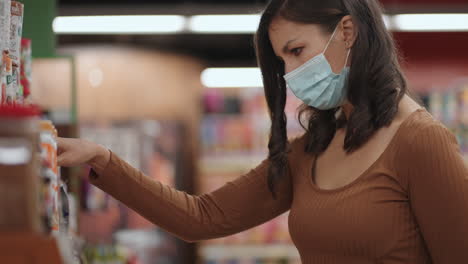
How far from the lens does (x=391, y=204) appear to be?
2.18 metres

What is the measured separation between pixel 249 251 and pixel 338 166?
456cm

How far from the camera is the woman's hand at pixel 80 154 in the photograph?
2166 millimetres

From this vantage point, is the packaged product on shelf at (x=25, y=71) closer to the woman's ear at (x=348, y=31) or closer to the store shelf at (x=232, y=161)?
the woman's ear at (x=348, y=31)

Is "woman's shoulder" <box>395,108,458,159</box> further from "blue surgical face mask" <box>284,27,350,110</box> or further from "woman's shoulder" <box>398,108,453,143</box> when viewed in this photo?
"blue surgical face mask" <box>284,27,350,110</box>

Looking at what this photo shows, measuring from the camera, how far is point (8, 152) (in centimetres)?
130

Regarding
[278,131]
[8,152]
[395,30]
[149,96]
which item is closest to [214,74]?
[149,96]

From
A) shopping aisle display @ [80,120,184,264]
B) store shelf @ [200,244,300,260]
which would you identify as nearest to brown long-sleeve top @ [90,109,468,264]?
shopping aisle display @ [80,120,184,264]

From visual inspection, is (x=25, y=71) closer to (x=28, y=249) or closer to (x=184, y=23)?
(x=28, y=249)

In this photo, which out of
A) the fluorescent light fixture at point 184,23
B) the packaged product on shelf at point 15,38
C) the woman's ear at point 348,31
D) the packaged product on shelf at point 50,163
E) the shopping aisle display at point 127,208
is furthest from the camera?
the shopping aisle display at point 127,208

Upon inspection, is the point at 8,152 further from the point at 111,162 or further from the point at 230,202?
the point at 230,202

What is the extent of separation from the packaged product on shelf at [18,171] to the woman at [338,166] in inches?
32.3

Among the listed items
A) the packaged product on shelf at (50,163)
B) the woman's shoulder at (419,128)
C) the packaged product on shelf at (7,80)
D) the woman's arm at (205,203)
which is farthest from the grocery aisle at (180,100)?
the packaged product on shelf at (50,163)

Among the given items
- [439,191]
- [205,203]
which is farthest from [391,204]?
[205,203]

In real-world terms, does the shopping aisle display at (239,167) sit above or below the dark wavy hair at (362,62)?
below
